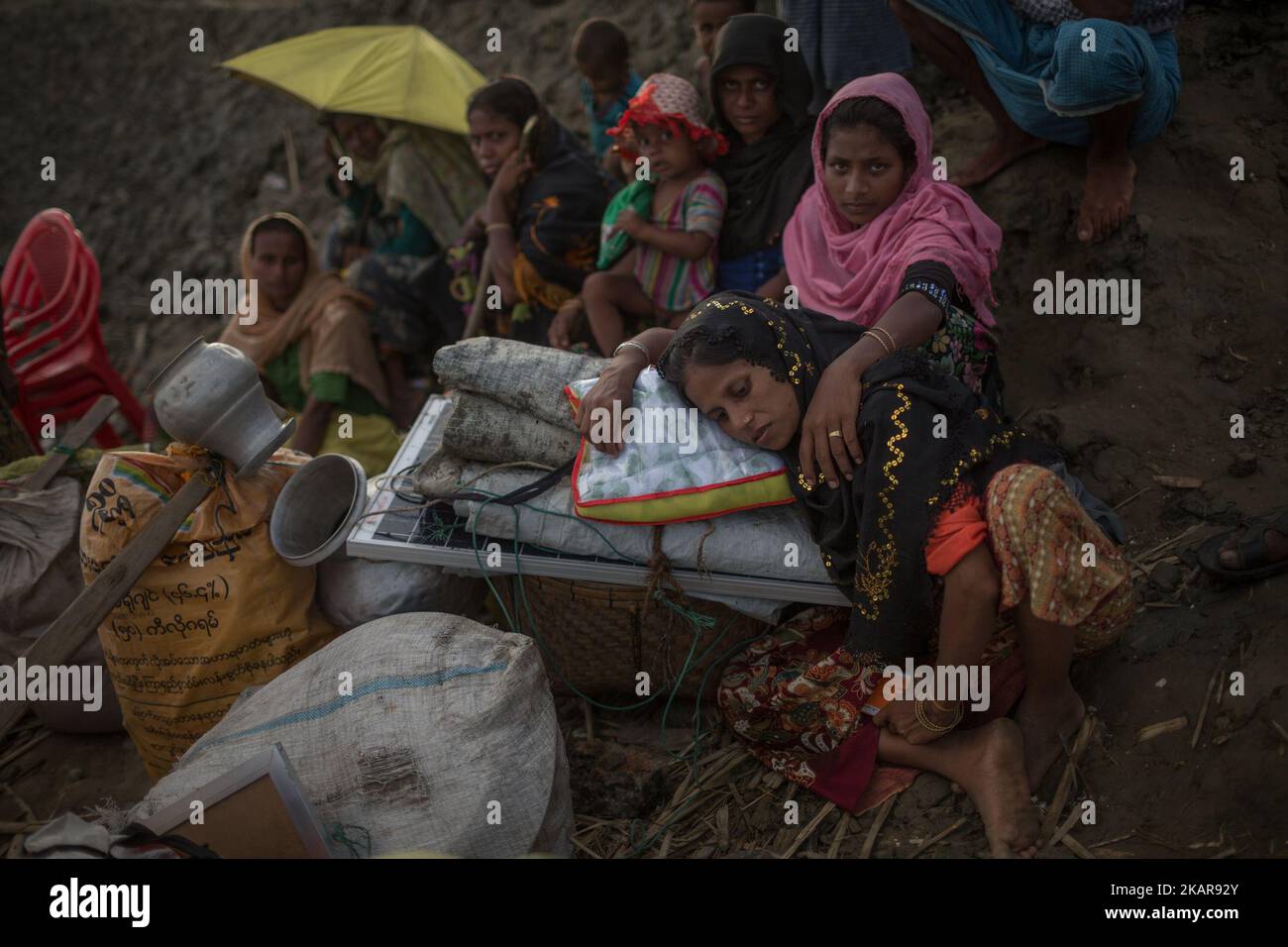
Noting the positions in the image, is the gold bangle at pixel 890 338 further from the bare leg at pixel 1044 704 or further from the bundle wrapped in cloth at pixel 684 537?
the bare leg at pixel 1044 704

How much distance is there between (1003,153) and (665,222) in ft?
4.01

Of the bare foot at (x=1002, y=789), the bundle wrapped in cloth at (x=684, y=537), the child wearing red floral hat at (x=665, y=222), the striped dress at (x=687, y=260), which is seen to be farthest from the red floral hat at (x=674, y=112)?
the bare foot at (x=1002, y=789)

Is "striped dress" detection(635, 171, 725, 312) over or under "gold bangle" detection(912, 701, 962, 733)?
over

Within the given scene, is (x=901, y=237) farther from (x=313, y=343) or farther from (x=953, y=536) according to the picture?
(x=313, y=343)

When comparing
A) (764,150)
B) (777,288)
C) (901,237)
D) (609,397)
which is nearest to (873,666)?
(609,397)

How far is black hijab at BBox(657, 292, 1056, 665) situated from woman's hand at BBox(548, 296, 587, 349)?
1.54 meters

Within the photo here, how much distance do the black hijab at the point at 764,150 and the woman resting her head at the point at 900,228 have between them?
0.53m

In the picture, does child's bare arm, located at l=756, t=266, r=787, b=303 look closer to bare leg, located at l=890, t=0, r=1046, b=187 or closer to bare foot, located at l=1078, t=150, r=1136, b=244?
bare leg, located at l=890, t=0, r=1046, b=187

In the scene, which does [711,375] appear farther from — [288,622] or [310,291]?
[310,291]

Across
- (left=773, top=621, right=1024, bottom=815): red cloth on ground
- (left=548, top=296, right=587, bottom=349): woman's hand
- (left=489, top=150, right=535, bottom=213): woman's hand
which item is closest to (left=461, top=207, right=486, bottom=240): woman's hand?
(left=489, top=150, right=535, bottom=213): woman's hand

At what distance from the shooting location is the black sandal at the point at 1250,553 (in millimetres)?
2391

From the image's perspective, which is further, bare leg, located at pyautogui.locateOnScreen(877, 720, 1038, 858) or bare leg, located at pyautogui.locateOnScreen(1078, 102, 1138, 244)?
bare leg, located at pyautogui.locateOnScreen(1078, 102, 1138, 244)

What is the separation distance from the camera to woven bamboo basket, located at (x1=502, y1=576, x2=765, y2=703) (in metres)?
2.59

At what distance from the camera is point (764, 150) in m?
3.50
